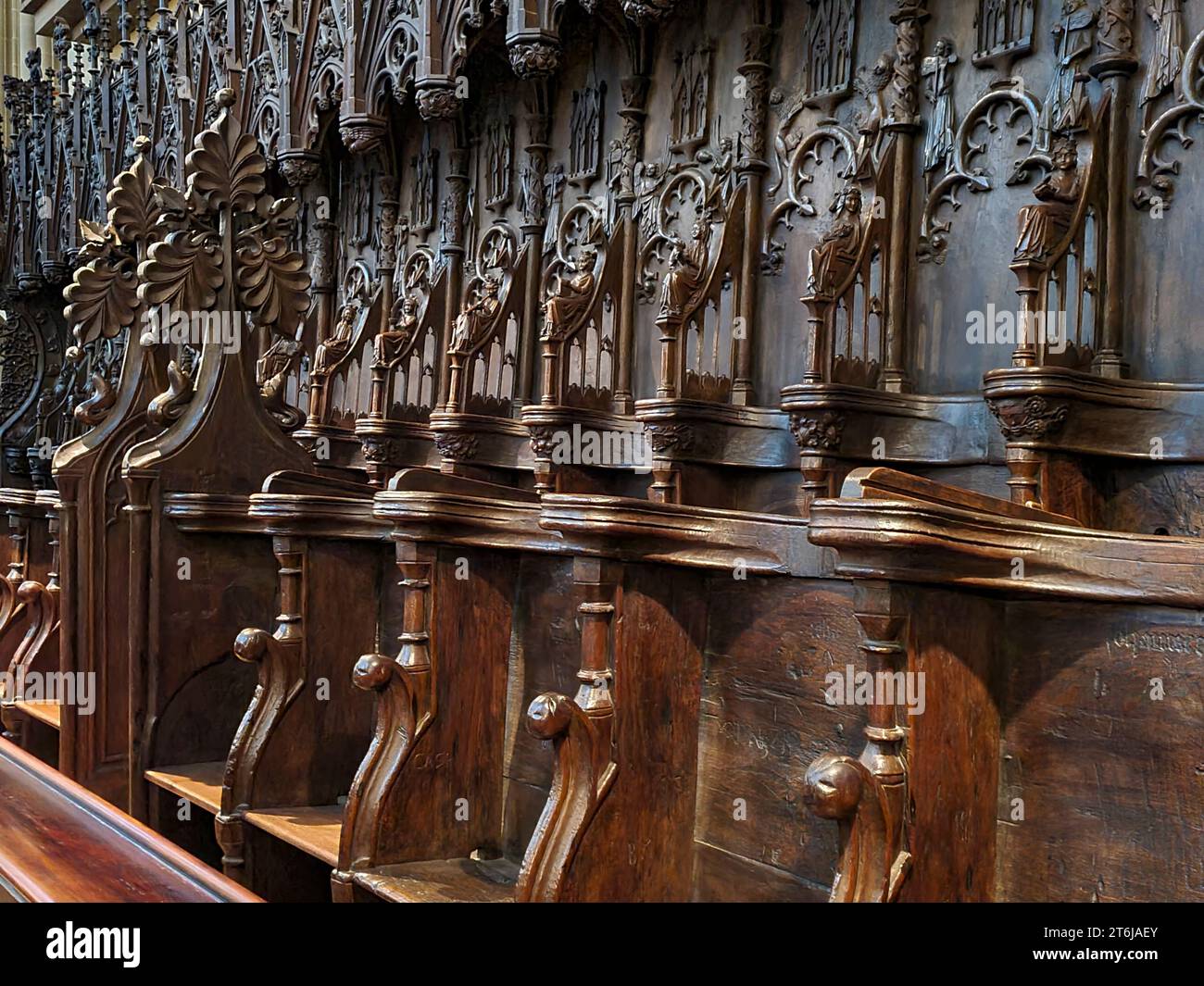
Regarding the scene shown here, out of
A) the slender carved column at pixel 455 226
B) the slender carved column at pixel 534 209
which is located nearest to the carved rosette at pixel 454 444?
the slender carved column at pixel 534 209

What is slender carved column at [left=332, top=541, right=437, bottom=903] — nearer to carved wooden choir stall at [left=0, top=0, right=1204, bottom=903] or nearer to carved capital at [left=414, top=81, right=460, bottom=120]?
carved wooden choir stall at [left=0, top=0, right=1204, bottom=903]

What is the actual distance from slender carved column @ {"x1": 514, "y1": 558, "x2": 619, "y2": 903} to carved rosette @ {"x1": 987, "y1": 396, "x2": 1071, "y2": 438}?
4.91 feet

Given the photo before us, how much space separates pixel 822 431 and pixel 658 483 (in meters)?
0.75

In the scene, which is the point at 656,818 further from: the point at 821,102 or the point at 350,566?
the point at 821,102

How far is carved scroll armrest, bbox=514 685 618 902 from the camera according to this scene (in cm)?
227

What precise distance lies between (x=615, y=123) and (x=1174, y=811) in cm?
466

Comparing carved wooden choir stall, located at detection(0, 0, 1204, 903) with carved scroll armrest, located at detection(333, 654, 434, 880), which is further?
Result: carved scroll armrest, located at detection(333, 654, 434, 880)

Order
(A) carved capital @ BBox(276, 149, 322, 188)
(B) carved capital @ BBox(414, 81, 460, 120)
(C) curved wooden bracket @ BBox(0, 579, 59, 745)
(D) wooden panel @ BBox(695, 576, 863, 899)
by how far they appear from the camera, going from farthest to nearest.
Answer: (A) carved capital @ BBox(276, 149, 322, 188) → (B) carved capital @ BBox(414, 81, 460, 120) → (C) curved wooden bracket @ BBox(0, 579, 59, 745) → (D) wooden panel @ BBox(695, 576, 863, 899)

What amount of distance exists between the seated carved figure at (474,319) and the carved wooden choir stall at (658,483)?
0.08 feet

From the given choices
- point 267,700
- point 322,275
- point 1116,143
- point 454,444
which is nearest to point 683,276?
point 454,444

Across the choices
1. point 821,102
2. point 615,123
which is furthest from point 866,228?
point 615,123

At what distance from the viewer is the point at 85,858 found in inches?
61.0

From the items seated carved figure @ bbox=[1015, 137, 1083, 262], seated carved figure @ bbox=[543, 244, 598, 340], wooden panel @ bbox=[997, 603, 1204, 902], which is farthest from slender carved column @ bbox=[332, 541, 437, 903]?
seated carved figure @ bbox=[543, 244, 598, 340]

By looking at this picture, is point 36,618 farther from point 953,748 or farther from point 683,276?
point 953,748
